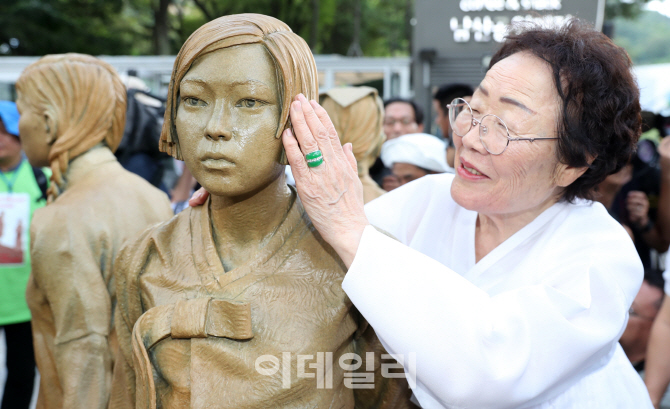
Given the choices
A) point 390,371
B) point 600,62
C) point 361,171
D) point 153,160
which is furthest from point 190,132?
point 153,160

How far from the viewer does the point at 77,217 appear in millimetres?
2217

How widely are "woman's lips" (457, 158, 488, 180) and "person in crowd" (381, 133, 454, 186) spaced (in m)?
2.34

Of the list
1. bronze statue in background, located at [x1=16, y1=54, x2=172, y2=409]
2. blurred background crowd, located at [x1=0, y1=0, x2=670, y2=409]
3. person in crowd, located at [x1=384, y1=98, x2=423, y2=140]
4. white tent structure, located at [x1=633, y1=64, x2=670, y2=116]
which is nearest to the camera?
bronze statue in background, located at [x1=16, y1=54, x2=172, y2=409]

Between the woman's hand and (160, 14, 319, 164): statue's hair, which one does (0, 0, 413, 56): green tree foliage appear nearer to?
(160, 14, 319, 164): statue's hair

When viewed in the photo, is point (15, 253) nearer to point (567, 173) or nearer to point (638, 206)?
point (567, 173)

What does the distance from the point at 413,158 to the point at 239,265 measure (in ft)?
9.06

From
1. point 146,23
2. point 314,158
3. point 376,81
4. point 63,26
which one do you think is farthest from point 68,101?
point 146,23

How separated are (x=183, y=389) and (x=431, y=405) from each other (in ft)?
2.22

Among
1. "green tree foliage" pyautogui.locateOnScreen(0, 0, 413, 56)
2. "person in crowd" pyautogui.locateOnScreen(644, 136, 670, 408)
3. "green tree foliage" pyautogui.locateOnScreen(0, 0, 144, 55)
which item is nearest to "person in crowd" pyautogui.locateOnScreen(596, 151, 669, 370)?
"person in crowd" pyautogui.locateOnScreen(644, 136, 670, 408)

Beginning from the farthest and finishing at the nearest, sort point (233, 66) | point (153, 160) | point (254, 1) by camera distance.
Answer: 1. point (254, 1)
2. point (153, 160)
3. point (233, 66)

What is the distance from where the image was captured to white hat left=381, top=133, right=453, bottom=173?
420cm

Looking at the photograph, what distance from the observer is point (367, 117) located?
11.6 feet

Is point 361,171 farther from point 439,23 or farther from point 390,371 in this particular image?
point 439,23

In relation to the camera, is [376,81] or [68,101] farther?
[376,81]
